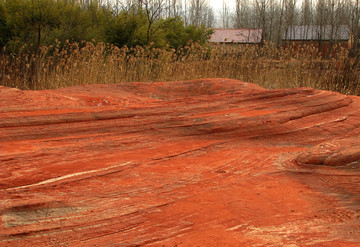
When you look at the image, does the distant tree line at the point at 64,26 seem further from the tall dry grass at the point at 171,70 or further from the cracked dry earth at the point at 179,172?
the cracked dry earth at the point at 179,172

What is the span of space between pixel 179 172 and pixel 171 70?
600cm

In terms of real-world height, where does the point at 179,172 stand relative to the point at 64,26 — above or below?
below

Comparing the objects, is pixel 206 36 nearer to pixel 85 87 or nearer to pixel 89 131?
pixel 85 87

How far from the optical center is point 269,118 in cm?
326

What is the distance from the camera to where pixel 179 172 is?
7.51 ft

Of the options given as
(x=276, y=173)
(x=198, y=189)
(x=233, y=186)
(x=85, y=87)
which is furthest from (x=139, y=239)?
(x=85, y=87)

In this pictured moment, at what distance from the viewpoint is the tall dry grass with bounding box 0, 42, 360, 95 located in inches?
279

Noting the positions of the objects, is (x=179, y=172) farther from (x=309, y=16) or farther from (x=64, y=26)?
(x=309, y=16)

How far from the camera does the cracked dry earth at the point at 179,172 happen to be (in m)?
1.72

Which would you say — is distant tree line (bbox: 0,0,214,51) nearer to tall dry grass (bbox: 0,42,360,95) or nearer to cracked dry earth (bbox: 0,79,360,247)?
tall dry grass (bbox: 0,42,360,95)

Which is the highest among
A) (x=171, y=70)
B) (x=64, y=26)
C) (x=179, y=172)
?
(x=64, y=26)

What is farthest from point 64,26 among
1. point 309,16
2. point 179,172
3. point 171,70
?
point 309,16

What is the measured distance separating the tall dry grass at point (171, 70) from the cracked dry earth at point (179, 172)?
11.8 feet

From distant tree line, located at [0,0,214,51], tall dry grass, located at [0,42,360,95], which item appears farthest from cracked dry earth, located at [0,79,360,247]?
distant tree line, located at [0,0,214,51]
